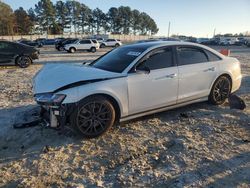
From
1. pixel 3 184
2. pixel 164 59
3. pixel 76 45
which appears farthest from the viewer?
pixel 76 45

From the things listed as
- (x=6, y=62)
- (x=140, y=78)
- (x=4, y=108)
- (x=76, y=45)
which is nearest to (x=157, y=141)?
(x=140, y=78)

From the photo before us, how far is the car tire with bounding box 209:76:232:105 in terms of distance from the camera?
6558mm

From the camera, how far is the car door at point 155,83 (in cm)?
520

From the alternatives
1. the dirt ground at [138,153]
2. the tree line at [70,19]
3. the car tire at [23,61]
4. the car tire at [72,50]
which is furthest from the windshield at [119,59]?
the tree line at [70,19]

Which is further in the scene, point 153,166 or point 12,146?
point 12,146

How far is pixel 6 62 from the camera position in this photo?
1395cm

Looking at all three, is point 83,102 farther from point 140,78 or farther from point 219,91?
point 219,91

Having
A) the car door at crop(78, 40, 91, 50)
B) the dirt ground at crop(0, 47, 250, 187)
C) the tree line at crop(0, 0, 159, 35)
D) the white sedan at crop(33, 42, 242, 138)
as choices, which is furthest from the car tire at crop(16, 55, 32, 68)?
the tree line at crop(0, 0, 159, 35)

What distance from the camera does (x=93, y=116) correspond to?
4816 mm

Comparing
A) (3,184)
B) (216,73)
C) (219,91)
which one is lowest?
(3,184)

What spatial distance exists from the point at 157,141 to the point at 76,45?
27.5 m

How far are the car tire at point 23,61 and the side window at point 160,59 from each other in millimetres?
10376

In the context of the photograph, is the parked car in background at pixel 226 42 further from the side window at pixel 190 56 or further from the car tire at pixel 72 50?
the side window at pixel 190 56

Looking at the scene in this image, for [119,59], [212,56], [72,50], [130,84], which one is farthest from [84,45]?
[130,84]
